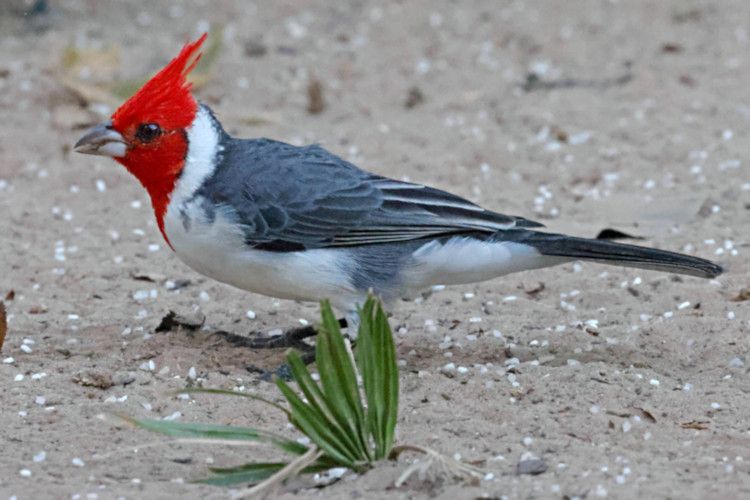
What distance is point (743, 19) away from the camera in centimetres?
898

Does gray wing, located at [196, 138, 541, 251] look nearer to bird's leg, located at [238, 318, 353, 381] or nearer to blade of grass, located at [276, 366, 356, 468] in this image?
bird's leg, located at [238, 318, 353, 381]

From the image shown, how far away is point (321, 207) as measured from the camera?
14.3 feet

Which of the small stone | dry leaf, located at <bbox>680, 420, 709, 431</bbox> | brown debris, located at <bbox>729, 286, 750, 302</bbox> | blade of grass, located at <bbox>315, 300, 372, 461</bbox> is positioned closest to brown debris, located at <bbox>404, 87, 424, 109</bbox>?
brown debris, located at <bbox>729, 286, 750, 302</bbox>

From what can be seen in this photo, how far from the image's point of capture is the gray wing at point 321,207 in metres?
4.24

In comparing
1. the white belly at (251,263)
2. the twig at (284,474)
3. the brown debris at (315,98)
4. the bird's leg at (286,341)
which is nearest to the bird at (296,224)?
the white belly at (251,263)

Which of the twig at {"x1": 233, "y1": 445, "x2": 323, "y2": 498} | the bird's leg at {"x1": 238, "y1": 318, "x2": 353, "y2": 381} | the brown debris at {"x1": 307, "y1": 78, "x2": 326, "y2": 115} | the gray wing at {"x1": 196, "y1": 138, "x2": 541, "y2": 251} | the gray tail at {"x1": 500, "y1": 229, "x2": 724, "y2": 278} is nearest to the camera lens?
the twig at {"x1": 233, "y1": 445, "x2": 323, "y2": 498}

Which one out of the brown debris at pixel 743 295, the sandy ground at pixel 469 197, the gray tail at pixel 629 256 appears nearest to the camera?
the sandy ground at pixel 469 197

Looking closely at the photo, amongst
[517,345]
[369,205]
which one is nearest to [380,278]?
[369,205]

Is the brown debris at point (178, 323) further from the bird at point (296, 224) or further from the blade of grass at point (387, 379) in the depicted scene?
the blade of grass at point (387, 379)

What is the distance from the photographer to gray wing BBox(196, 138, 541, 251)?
424 cm

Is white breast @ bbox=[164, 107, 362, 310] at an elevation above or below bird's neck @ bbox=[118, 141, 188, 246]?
below

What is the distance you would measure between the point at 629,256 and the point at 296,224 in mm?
1410

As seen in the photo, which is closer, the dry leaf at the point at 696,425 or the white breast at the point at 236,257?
the dry leaf at the point at 696,425

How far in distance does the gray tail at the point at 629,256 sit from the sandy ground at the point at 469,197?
1.32 feet
